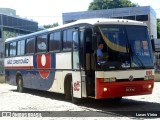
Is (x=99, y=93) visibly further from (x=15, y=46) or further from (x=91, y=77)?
Result: (x=15, y=46)

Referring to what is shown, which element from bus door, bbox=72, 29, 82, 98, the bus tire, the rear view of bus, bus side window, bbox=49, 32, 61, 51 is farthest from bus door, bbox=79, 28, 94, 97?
the bus tire

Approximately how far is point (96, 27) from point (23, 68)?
30.1 feet

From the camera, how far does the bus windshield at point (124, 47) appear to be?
42.8 ft

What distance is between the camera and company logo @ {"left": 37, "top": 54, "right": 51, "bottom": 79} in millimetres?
17672

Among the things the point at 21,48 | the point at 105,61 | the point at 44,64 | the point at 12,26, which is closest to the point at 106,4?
the point at 12,26

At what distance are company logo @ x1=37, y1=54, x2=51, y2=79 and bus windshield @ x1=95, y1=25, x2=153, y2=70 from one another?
15.9 ft

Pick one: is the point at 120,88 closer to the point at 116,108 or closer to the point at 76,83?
the point at 116,108

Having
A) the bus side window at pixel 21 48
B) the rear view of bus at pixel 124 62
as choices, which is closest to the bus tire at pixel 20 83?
the bus side window at pixel 21 48

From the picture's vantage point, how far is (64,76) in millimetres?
15883

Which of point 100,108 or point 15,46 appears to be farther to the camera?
point 15,46

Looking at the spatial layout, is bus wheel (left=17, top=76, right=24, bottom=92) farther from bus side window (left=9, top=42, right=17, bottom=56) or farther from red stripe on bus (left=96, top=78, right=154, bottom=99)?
red stripe on bus (left=96, top=78, right=154, bottom=99)

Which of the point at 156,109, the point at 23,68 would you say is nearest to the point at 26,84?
the point at 23,68

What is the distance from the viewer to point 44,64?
1814 cm

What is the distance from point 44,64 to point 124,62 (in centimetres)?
590
